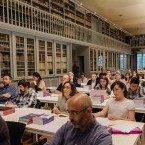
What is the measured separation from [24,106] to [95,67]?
375 inches

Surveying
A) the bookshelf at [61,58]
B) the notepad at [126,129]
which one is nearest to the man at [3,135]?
the notepad at [126,129]

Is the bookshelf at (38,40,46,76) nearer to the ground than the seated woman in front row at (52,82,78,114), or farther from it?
farther from it

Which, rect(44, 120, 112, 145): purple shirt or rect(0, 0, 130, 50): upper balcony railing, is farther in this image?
rect(0, 0, 130, 50): upper balcony railing

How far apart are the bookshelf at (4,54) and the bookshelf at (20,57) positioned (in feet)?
1.24

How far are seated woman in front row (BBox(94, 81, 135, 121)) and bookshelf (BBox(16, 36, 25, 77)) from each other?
4662 mm

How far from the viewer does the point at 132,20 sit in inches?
578

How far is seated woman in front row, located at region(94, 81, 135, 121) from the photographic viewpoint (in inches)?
114

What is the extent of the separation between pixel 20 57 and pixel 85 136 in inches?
237

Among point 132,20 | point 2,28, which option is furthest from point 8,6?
point 132,20

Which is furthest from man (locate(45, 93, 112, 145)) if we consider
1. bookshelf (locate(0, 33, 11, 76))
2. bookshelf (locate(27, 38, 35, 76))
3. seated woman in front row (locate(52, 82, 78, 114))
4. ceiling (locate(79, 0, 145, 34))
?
ceiling (locate(79, 0, 145, 34))

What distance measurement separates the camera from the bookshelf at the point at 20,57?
714cm

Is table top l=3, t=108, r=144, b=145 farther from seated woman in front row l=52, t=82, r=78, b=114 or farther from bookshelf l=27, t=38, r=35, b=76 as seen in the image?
bookshelf l=27, t=38, r=35, b=76

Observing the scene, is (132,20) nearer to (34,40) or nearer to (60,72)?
(60,72)

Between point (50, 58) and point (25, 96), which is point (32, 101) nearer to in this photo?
point (25, 96)
